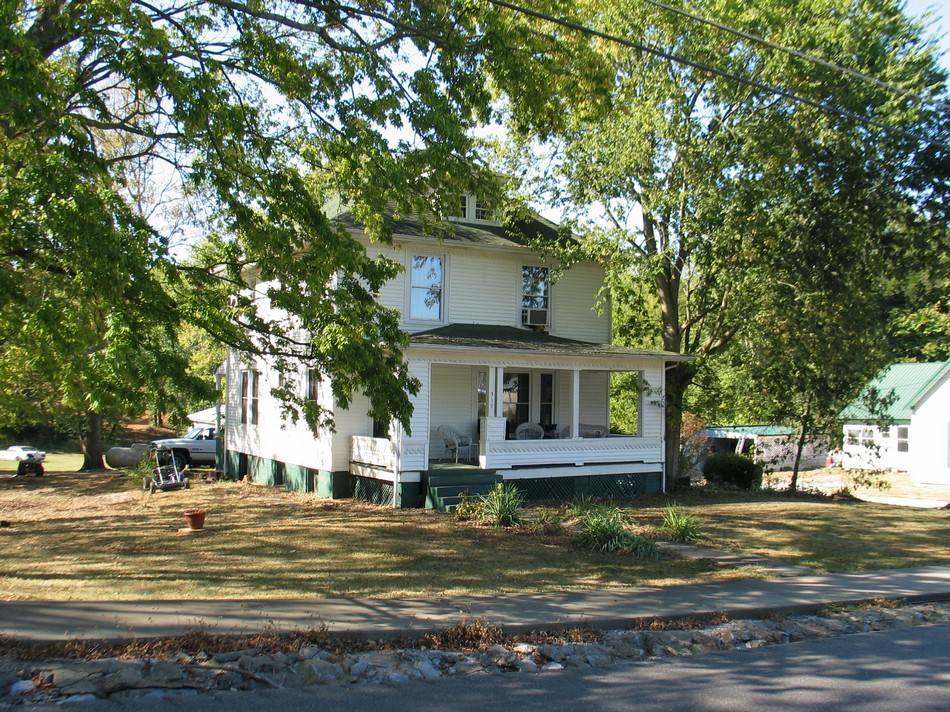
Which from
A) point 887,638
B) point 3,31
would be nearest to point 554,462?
point 887,638

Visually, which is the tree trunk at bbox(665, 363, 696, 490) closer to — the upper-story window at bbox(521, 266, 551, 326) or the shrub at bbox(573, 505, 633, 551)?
the upper-story window at bbox(521, 266, 551, 326)

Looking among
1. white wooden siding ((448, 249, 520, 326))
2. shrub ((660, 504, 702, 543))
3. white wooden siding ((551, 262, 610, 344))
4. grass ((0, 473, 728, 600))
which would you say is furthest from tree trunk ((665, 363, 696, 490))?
grass ((0, 473, 728, 600))

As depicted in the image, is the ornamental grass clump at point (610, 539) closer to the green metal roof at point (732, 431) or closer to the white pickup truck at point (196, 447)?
the white pickup truck at point (196, 447)

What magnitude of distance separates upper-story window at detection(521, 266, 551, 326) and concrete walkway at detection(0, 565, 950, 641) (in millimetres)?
11702

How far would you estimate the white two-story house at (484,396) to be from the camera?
1723 centimetres

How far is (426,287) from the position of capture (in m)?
19.6

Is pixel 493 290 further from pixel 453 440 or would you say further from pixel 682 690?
pixel 682 690

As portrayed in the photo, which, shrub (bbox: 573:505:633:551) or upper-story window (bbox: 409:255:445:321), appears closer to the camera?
shrub (bbox: 573:505:633:551)

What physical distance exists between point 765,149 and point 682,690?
47.4 ft

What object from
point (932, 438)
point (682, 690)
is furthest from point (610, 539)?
point (932, 438)

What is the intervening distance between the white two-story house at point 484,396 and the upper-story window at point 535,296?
3 centimetres

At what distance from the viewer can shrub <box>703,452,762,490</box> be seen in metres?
23.6

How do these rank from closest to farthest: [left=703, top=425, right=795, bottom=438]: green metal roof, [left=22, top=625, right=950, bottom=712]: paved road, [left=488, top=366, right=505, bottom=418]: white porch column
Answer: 1. [left=22, top=625, right=950, bottom=712]: paved road
2. [left=488, top=366, right=505, bottom=418]: white porch column
3. [left=703, top=425, right=795, bottom=438]: green metal roof

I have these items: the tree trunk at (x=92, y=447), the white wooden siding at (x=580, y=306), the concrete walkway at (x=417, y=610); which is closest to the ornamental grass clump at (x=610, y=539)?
the concrete walkway at (x=417, y=610)
